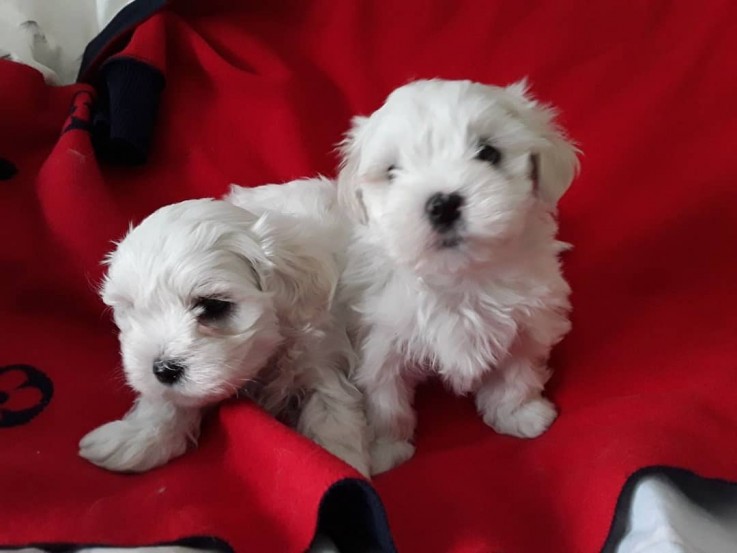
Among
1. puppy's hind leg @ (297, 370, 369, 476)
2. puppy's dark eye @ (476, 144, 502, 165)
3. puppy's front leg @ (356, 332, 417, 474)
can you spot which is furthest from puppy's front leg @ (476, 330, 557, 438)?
puppy's dark eye @ (476, 144, 502, 165)

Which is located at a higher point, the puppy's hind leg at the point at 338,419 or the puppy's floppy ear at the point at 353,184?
the puppy's floppy ear at the point at 353,184

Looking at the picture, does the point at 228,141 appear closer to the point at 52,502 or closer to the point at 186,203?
the point at 186,203

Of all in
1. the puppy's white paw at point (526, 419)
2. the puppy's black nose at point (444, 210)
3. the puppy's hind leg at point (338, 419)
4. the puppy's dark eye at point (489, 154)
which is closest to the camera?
the puppy's black nose at point (444, 210)

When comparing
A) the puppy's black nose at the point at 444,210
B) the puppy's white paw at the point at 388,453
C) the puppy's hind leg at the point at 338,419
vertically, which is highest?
the puppy's black nose at the point at 444,210

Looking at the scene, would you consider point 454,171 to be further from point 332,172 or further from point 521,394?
point 332,172

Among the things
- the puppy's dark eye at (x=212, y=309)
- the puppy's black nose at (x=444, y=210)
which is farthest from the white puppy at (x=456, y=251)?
the puppy's dark eye at (x=212, y=309)

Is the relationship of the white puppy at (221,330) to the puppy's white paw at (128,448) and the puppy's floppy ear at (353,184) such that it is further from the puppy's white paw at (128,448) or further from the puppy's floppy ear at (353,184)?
the puppy's floppy ear at (353,184)
